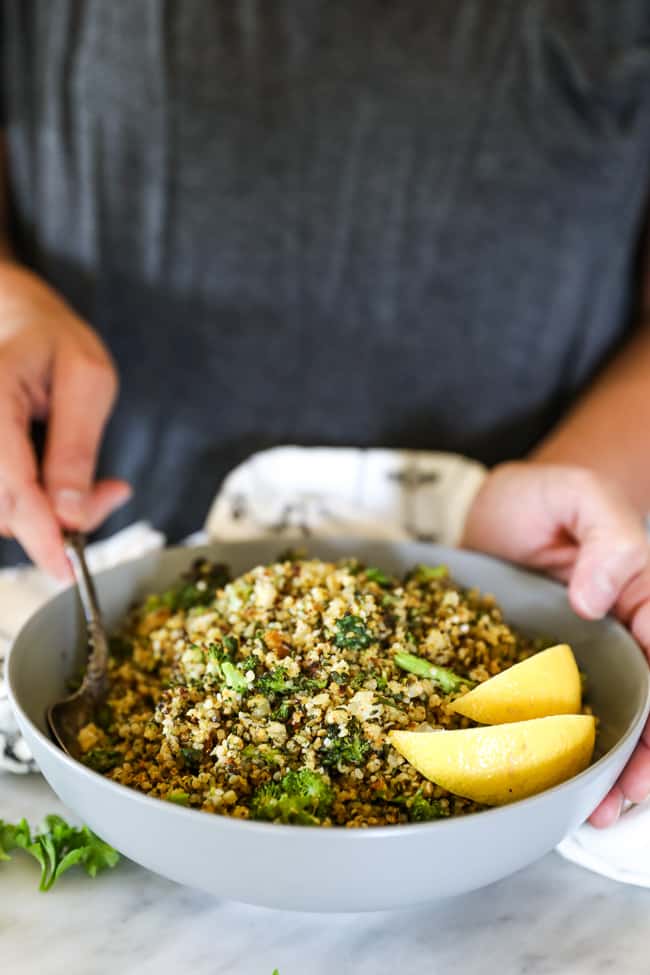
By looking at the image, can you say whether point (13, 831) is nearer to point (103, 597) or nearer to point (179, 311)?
point (103, 597)

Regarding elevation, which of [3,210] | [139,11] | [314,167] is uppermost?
[139,11]

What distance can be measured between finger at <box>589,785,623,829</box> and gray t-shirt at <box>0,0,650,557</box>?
2.77 feet

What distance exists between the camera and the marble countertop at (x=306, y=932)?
74 cm

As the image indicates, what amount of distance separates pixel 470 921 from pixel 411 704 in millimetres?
184

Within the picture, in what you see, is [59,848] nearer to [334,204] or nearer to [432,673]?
[432,673]

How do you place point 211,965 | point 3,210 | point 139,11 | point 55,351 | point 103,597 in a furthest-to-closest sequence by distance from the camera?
point 3,210 → point 139,11 → point 55,351 → point 103,597 → point 211,965

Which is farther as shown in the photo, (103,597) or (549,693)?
(103,597)

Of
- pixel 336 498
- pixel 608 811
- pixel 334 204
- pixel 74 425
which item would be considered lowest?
pixel 336 498

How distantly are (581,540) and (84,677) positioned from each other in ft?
1.88

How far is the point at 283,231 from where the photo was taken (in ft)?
5.03

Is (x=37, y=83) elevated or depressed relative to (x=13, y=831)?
elevated

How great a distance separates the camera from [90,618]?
101 cm

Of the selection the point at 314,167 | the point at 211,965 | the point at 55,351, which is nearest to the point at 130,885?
the point at 211,965

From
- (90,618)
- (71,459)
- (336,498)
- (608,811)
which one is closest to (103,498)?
(71,459)
